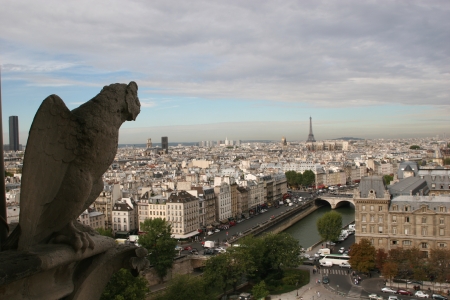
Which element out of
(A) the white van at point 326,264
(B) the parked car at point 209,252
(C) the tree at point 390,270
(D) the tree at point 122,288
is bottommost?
(A) the white van at point 326,264

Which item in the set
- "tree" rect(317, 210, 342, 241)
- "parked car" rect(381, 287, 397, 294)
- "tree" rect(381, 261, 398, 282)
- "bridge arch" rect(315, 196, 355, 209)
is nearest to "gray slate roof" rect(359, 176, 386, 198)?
"tree" rect(317, 210, 342, 241)

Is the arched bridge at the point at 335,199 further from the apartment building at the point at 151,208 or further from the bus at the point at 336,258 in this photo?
the bus at the point at 336,258

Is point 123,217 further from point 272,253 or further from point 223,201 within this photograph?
point 272,253

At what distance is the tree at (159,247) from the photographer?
2105 centimetres

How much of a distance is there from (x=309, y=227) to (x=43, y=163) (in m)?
35.1

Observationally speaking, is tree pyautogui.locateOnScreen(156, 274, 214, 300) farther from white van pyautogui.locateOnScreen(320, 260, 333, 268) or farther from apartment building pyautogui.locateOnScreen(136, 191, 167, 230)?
apartment building pyautogui.locateOnScreen(136, 191, 167, 230)

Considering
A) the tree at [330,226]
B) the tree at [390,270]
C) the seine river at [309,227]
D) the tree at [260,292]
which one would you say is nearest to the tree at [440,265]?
the tree at [390,270]

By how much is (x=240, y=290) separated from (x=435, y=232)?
9.77 metres

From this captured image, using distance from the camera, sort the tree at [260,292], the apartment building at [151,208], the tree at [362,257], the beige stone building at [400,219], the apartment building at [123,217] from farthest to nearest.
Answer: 1. the apartment building at [123,217]
2. the apartment building at [151,208]
3. the beige stone building at [400,219]
4. the tree at [362,257]
5. the tree at [260,292]

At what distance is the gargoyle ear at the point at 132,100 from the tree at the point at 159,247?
18.0 meters

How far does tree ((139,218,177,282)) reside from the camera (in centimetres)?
2105

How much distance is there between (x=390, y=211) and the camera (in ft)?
78.6

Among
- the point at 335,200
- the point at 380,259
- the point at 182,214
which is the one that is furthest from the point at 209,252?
the point at 335,200

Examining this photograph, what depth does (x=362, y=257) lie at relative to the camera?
21547 millimetres
